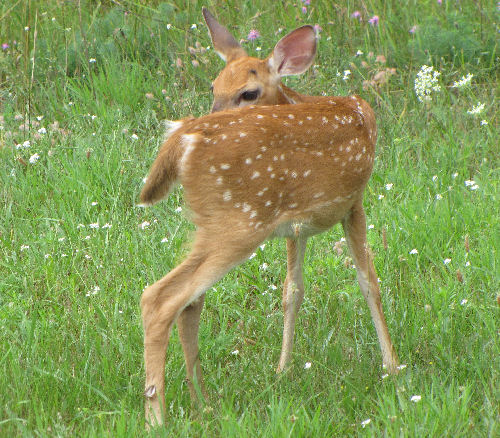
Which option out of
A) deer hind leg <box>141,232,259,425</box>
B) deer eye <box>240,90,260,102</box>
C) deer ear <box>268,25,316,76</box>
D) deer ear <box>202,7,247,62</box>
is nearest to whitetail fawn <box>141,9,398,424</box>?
deer hind leg <box>141,232,259,425</box>

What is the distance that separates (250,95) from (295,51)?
1.53 feet

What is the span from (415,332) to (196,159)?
1302mm

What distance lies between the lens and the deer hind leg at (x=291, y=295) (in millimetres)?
4102

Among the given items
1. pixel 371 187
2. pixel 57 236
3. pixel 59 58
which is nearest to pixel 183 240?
pixel 57 236

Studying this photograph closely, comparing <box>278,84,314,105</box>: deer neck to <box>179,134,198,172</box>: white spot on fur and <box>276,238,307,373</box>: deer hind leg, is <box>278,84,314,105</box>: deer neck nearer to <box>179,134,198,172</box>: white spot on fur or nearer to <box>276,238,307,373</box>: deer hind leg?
<box>276,238,307,373</box>: deer hind leg

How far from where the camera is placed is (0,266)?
15.4ft

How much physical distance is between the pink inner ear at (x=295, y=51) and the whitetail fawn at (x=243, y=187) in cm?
86

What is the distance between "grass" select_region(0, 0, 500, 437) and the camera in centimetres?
342

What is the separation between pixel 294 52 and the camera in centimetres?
477

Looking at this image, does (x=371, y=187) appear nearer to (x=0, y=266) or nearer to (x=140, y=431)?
(x=0, y=266)

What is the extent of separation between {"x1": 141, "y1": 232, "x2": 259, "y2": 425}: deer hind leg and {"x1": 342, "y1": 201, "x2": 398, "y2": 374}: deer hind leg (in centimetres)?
80

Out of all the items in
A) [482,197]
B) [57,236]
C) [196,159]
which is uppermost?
[196,159]

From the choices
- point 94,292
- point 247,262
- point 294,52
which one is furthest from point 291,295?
point 294,52

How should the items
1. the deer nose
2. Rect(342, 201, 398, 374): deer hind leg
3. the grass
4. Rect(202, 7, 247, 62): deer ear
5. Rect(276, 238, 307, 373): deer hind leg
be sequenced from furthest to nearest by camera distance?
Rect(202, 7, 247, 62): deer ear → the deer nose → Rect(276, 238, 307, 373): deer hind leg → Rect(342, 201, 398, 374): deer hind leg → the grass
